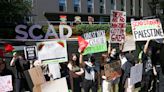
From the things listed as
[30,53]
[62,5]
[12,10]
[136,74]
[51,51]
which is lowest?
[136,74]

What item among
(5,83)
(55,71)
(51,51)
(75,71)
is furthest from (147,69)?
(5,83)

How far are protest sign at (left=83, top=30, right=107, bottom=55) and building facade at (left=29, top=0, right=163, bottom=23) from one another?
1700 inches

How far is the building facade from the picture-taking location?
57594 millimetres


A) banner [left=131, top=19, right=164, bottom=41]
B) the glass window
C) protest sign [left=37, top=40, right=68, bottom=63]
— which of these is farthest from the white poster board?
the glass window

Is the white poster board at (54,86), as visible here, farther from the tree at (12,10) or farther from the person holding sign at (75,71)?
the tree at (12,10)

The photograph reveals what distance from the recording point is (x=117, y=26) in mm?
12555

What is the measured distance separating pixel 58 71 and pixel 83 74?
2.03 ft

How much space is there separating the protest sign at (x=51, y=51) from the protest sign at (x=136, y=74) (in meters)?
2.57

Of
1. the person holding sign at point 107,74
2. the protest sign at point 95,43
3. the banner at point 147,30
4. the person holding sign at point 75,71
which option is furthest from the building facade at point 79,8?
the person holding sign at point 75,71

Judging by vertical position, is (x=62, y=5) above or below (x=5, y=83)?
above

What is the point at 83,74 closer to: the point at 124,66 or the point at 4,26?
the point at 124,66

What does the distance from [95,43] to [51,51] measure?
188 centimetres

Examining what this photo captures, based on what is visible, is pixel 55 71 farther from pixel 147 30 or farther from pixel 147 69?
pixel 147 69

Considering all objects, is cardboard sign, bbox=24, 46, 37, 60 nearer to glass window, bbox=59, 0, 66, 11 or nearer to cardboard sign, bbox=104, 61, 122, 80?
cardboard sign, bbox=104, 61, 122, 80
